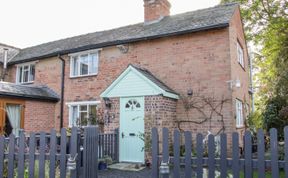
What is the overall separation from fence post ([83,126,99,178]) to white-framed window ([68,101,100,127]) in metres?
8.63

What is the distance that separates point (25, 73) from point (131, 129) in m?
10.5

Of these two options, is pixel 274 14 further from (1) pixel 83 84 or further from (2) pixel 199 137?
(2) pixel 199 137

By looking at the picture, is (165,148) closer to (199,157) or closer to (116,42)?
(199,157)

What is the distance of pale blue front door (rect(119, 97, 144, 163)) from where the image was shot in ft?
37.8

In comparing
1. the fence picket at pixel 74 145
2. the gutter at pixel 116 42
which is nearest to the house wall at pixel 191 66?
the gutter at pixel 116 42

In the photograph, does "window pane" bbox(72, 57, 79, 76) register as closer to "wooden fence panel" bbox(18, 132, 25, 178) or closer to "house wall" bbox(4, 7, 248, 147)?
"house wall" bbox(4, 7, 248, 147)

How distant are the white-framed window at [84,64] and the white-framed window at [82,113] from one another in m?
1.71

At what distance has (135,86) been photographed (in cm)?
Result: 1176

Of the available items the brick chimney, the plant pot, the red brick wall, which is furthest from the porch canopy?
the brick chimney

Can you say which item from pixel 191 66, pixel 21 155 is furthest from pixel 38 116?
pixel 21 155

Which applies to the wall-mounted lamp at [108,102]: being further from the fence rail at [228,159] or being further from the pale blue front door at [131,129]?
the fence rail at [228,159]

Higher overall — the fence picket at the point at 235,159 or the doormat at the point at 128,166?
the fence picket at the point at 235,159

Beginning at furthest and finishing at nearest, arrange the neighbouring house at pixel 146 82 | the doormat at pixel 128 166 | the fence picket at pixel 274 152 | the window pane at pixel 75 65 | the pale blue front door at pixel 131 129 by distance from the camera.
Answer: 1. the window pane at pixel 75 65
2. the neighbouring house at pixel 146 82
3. the pale blue front door at pixel 131 129
4. the doormat at pixel 128 166
5. the fence picket at pixel 274 152

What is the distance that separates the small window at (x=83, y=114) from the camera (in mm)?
13891
